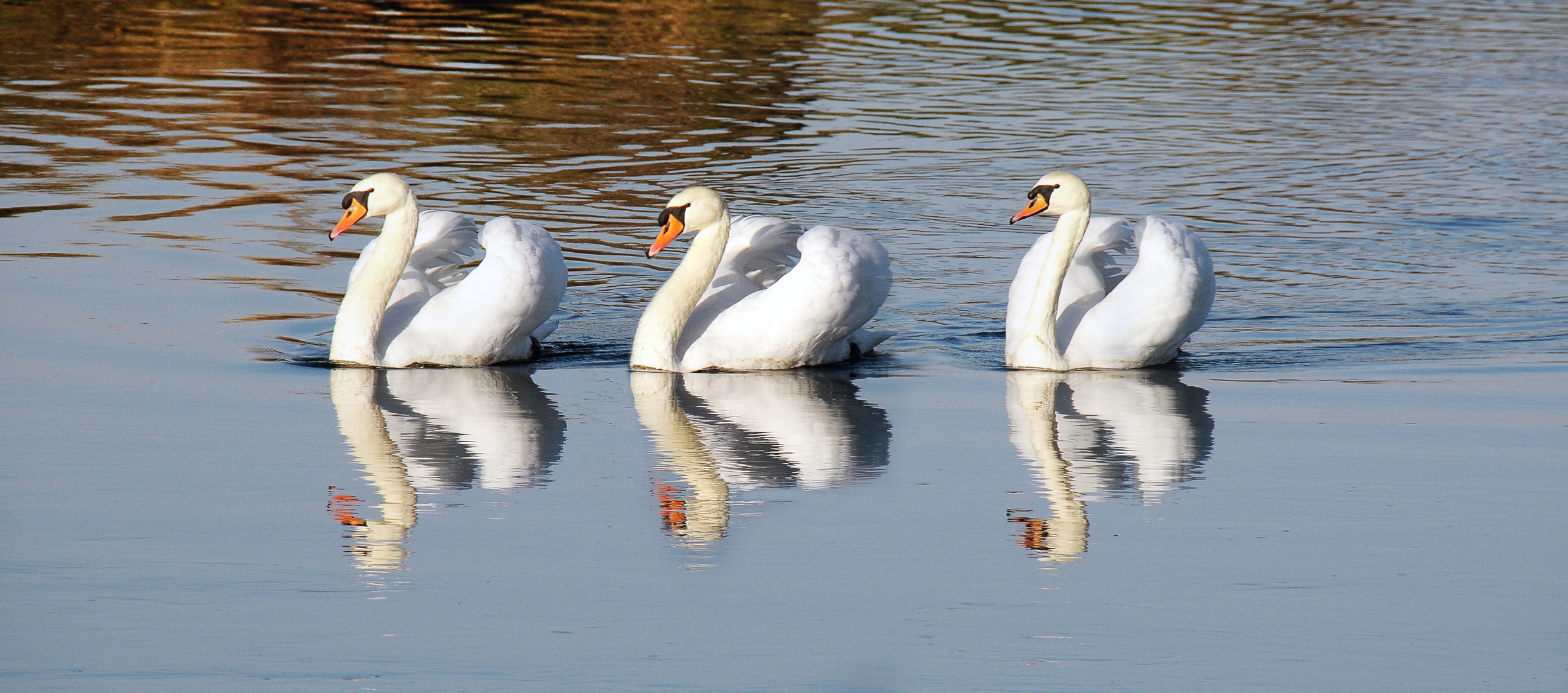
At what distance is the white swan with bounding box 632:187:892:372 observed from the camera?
8.93m

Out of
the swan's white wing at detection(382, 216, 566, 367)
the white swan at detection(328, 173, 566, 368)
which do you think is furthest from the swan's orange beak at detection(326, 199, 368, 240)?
the swan's white wing at detection(382, 216, 566, 367)

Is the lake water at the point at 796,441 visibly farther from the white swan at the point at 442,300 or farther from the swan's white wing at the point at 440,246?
the swan's white wing at the point at 440,246

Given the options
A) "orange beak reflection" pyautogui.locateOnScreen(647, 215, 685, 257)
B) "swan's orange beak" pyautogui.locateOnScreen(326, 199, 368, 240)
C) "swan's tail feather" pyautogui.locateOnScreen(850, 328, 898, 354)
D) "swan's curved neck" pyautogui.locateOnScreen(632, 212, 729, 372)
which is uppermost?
"swan's orange beak" pyautogui.locateOnScreen(326, 199, 368, 240)

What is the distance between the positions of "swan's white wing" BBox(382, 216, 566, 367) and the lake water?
0.18m

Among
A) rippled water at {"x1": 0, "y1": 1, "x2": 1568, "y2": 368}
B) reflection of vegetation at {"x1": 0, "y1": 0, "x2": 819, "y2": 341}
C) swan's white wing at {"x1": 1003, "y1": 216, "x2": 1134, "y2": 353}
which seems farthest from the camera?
reflection of vegetation at {"x1": 0, "y1": 0, "x2": 819, "y2": 341}

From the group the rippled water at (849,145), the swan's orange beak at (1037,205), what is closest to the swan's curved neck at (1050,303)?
the swan's orange beak at (1037,205)

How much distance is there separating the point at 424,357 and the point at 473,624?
4.12 metres

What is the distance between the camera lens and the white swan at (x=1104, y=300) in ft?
29.7

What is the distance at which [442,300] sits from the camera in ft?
30.3

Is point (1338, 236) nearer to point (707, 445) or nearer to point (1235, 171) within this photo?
point (1235, 171)

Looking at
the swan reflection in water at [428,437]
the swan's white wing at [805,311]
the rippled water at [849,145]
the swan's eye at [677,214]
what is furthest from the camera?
the rippled water at [849,145]

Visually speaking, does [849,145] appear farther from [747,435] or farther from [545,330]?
[747,435]

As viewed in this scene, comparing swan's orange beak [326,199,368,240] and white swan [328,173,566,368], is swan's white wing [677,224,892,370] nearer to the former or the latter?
white swan [328,173,566,368]

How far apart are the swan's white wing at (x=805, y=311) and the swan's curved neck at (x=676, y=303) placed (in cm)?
11
